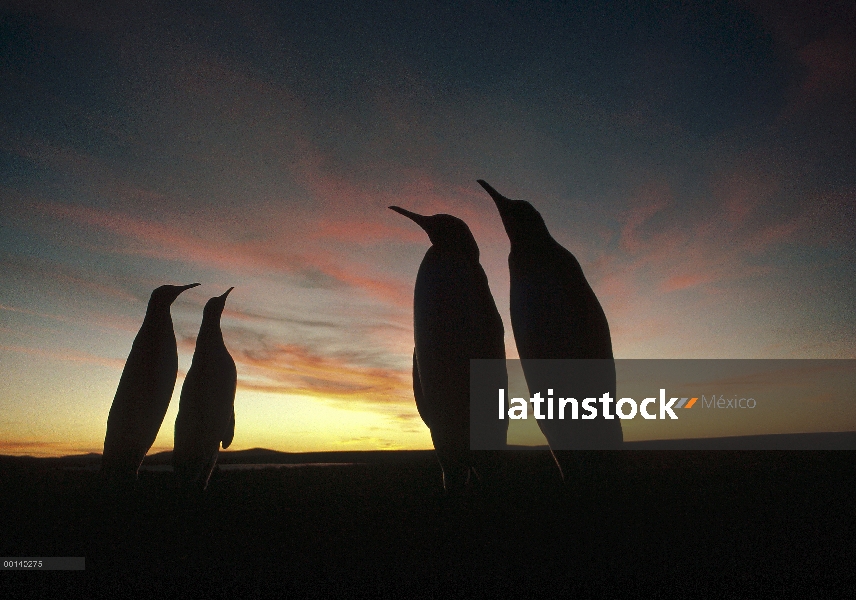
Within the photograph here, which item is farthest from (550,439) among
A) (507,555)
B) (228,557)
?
(228,557)

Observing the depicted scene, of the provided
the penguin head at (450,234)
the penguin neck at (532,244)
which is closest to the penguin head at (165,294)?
the penguin head at (450,234)

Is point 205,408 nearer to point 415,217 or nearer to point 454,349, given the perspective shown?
point 415,217

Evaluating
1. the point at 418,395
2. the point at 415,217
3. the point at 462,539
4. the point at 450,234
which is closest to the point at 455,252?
the point at 450,234

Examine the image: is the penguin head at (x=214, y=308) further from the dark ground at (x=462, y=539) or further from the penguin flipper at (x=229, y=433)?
the dark ground at (x=462, y=539)

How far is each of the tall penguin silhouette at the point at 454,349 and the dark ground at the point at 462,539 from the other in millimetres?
418

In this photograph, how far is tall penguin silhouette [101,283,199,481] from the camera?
6.88 meters

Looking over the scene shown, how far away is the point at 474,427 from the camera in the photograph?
14.5 ft

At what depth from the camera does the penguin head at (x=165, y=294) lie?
7.52 meters

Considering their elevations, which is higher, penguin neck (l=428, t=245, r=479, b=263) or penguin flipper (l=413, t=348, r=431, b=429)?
penguin neck (l=428, t=245, r=479, b=263)

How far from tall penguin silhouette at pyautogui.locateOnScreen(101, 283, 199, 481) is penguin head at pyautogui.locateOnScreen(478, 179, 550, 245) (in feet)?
17.0

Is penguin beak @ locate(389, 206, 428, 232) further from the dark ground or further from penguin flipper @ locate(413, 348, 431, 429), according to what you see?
the dark ground

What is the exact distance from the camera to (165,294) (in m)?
7.57

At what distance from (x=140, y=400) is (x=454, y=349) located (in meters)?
4.94

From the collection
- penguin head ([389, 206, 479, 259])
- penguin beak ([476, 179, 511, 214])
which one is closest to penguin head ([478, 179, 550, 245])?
penguin beak ([476, 179, 511, 214])
